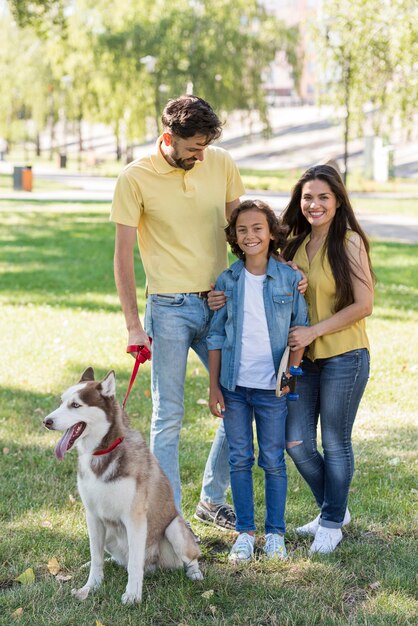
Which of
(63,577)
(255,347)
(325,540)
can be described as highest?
(255,347)

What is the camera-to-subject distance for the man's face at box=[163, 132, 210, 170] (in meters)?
4.21

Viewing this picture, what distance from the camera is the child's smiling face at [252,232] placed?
4.33 metres

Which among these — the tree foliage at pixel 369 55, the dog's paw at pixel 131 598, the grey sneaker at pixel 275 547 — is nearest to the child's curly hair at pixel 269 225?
the grey sneaker at pixel 275 547

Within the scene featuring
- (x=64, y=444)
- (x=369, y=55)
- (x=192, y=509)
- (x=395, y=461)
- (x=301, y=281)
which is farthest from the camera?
(x=369, y=55)

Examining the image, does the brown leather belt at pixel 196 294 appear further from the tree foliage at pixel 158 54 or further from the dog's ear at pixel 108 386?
the tree foliage at pixel 158 54

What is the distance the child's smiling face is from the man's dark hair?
1.38 feet

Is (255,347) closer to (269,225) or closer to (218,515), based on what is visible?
(269,225)

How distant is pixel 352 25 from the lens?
2655 cm

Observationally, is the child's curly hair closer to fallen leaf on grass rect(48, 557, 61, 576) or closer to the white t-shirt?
the white t-shirt

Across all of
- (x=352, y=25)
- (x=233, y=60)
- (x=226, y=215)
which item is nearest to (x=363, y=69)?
(x=352, y=25)

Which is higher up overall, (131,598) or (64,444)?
(64,444)

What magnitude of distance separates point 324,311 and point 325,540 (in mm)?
1195

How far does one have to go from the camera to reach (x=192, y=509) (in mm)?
5172

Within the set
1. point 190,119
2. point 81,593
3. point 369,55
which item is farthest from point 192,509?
point 369,55
